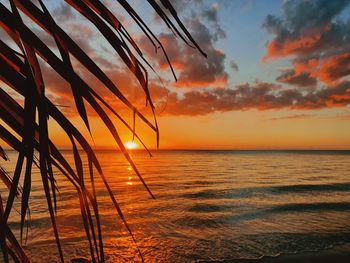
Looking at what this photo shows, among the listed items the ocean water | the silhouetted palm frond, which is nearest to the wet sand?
the ocean water

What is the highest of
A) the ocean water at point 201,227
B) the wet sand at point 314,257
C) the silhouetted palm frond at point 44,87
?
the silhouetted palm frond at point 44,87

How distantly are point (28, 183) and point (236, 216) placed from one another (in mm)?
11512

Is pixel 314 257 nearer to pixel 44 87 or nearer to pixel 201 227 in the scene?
pixel 201 227

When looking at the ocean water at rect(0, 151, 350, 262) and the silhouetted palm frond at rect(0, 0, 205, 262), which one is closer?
the silhouetted palm frond at rect(0, 0, 205, 262)

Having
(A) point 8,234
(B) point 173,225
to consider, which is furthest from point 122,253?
(A) point 8,234

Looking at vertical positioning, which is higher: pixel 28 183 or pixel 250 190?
pixel 28 183

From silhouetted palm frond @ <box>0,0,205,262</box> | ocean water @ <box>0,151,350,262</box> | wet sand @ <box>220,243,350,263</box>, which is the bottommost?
wet sand @ <box>220,243,350,263</box>

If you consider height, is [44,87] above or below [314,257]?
above

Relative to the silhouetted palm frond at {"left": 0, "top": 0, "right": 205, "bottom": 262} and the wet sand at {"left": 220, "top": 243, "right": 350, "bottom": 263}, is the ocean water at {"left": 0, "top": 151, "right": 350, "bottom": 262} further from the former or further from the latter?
the silhouetted palm frond at {"left": 0, "top": 0, "right": 205, "bottom": 262}

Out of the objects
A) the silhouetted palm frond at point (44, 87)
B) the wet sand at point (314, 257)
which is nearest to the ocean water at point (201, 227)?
the wet sand at point (314, 257)

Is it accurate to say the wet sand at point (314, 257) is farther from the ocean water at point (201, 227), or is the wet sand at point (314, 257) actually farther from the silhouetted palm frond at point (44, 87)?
the silhouetted palm frond at point (44, 87)

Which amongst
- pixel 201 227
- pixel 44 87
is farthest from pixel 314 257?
pixel 44 87

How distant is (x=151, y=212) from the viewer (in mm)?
11742

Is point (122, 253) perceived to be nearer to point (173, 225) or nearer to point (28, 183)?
point (173, 225)
